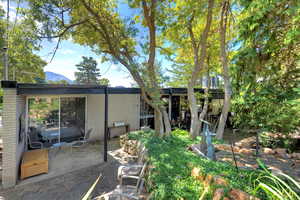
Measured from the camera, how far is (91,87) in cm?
504

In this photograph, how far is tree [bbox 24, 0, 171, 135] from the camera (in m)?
4.12

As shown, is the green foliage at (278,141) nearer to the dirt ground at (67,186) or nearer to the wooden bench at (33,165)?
the dirt ground at (67,186)

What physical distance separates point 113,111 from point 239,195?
272 inches

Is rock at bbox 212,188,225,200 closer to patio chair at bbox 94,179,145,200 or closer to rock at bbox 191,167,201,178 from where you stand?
rock at bbox 191,167,201,178

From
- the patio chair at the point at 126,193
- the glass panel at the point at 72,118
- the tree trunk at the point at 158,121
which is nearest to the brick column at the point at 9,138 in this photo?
the patio chair at the point at 126,193

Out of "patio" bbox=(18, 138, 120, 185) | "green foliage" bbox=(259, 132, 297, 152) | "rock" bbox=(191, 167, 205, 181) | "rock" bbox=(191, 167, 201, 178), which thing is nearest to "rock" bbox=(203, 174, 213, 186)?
"rock" bbox=(191, 167, 205, 181)

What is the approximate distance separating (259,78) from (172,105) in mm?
6671

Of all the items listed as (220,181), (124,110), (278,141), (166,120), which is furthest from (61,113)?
(278,141)

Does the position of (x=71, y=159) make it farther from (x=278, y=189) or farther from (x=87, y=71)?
(x=87, y=71)

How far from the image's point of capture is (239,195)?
1.96 m

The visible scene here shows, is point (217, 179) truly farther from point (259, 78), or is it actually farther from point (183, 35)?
point (183, 35)

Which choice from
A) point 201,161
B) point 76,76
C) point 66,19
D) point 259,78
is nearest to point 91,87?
point 66,19

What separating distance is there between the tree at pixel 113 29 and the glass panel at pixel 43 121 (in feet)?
10.3

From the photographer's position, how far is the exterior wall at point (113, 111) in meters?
7.47
